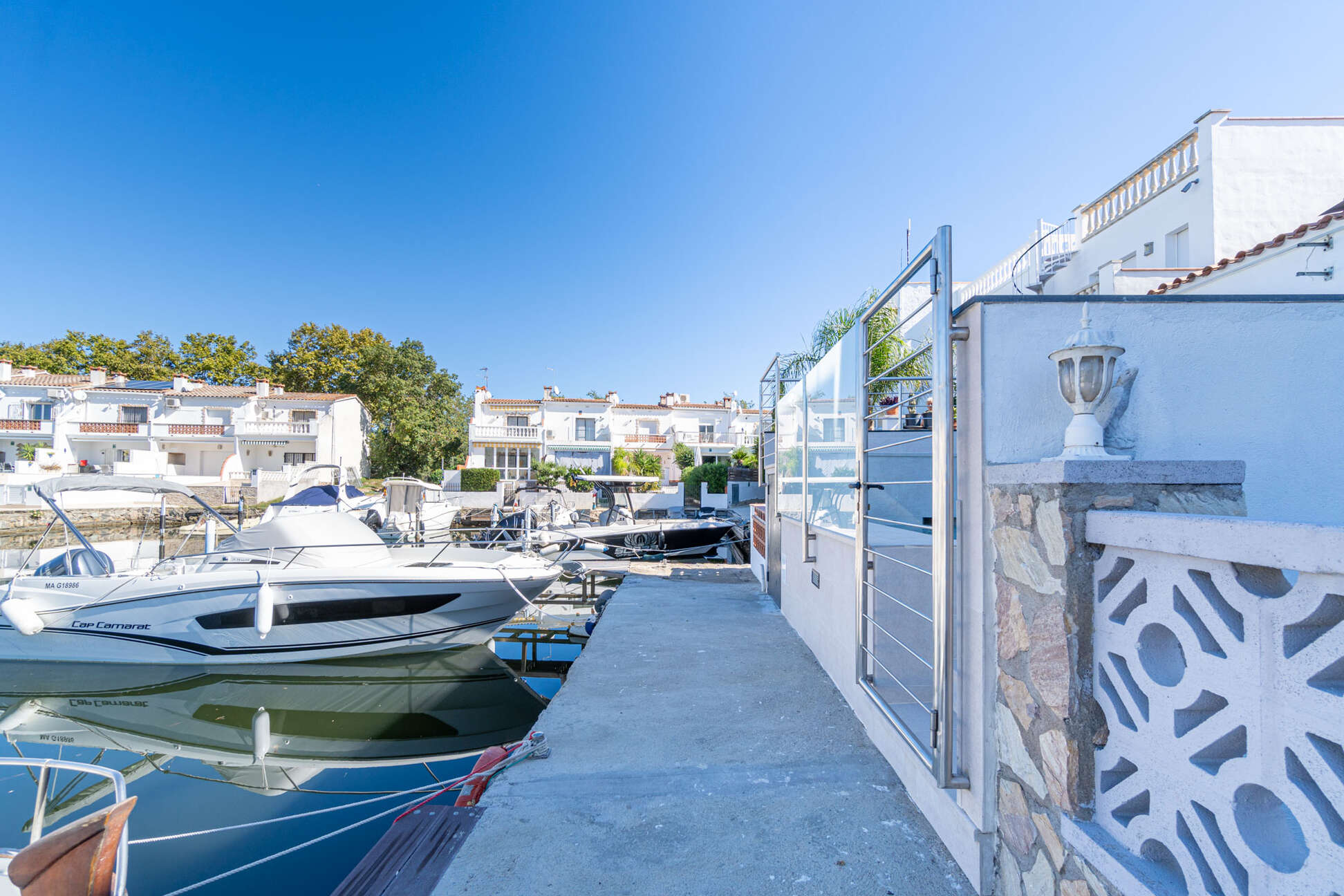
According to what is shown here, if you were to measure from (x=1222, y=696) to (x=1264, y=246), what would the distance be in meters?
5.13

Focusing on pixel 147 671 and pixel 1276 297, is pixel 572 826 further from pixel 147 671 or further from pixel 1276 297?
pixel 147 671

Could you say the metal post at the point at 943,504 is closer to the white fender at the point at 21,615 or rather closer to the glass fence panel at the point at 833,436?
the glass fence panel at the point at 833,436

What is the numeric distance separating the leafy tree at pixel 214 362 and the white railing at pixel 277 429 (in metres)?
11.8

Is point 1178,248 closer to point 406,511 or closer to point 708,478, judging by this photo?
point 406,511

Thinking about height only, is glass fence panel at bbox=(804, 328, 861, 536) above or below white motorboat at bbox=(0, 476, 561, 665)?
above

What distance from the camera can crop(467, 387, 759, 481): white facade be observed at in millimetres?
34531

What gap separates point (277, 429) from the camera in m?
33.1

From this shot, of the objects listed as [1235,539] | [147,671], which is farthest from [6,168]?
[1235,539]

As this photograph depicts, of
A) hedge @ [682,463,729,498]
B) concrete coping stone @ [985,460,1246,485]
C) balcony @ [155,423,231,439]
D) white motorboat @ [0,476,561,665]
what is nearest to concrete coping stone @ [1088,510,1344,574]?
concrete coping stone @ [985,460,1246,485]

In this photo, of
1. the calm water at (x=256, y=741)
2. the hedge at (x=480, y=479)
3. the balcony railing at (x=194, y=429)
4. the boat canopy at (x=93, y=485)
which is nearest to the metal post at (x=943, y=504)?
the calm water at (x=256, y=741)

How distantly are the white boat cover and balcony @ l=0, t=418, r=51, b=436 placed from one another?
128ft

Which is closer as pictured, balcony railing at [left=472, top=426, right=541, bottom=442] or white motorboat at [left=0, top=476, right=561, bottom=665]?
white motorboat at [left=0, top=476, right=561, bottom=665]

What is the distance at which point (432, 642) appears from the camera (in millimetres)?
7484

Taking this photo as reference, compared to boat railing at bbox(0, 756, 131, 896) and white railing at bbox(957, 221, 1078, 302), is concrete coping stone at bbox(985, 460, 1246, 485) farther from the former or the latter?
white railing at bbox(957, 221, 1078, 302)
